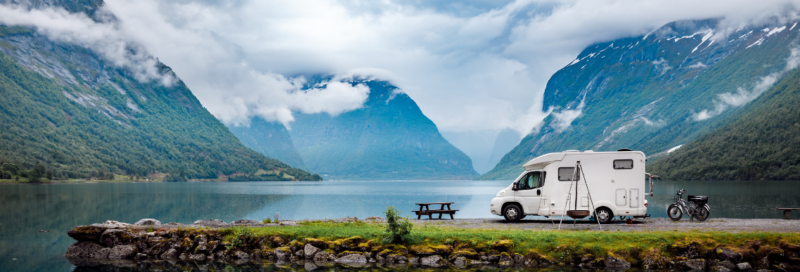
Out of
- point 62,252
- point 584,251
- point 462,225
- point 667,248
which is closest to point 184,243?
point 62,252

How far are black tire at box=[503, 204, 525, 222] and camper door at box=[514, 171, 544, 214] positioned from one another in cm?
39

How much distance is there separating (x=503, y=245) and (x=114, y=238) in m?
17.1

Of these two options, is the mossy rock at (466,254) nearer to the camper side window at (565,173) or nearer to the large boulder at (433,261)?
the large boulder at (433,261)

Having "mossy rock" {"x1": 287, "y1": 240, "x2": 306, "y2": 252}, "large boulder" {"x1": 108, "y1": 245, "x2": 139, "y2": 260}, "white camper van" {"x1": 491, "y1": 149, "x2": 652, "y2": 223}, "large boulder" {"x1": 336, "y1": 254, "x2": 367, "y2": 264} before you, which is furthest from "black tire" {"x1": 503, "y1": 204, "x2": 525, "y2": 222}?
"large boulder" {"x1": 108, "y1": 245, "x2": 139, "y2": 260}

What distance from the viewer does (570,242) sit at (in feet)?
60.7

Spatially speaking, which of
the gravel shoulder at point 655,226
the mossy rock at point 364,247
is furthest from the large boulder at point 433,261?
the gravel shoulder at point 655,226

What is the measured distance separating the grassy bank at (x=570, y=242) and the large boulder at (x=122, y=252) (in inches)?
167

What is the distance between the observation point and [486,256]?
746 inches

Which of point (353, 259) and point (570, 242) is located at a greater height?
point (570, 242)

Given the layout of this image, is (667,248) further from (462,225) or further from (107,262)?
(107,262)

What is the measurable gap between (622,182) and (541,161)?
12.8 ft

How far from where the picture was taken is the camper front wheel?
26.2 meters

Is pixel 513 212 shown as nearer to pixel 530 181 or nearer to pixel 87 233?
pixel 530 181

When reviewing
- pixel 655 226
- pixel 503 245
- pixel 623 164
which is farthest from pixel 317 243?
pixel 655 226
